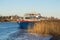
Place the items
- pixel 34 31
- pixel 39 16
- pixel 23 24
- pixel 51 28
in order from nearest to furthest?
1. pixel 51 28
2. pixel 34 31
3. pixel 23 24
4. pixel 39 16

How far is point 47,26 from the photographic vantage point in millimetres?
22891

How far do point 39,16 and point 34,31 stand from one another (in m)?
16.7

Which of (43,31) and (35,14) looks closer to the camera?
(43,31)

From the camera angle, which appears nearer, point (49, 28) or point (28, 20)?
point (49, 28)

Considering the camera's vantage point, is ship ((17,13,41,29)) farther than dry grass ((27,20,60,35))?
Yes

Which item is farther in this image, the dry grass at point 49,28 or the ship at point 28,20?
the ship at point 28,20

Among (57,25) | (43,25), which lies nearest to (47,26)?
(43,25)

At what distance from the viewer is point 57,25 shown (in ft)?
69.7

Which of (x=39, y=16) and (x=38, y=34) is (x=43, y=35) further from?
(x=39, y=16)

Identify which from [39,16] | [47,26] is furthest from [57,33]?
[39,16]

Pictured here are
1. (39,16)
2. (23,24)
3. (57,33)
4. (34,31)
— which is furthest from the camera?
(39,16)

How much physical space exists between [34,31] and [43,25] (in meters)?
2.06

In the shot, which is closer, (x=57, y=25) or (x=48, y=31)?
(x=57, y=25)

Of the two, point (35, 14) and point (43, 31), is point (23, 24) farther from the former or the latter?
point (43, 31)
